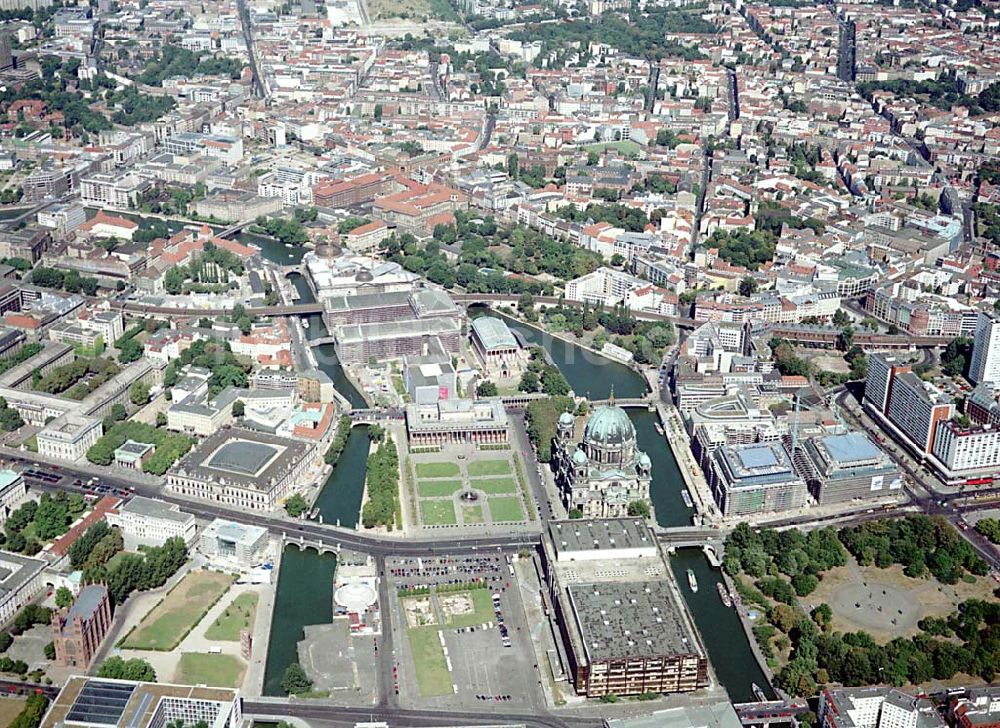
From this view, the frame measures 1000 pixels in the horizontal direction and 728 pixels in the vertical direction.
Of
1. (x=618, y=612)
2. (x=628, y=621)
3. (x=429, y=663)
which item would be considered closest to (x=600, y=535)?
(x=618, y=612)

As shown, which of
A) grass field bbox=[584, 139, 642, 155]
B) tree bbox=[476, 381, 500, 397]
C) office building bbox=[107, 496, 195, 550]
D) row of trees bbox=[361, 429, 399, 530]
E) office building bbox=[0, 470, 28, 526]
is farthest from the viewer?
grass field bbox=[584, 139, 642, 155]

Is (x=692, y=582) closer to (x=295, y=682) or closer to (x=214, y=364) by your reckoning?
(x=295, y=682)

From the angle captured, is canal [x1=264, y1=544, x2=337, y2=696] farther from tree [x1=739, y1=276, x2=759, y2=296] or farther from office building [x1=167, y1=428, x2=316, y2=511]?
tree [x1=739, y1=276, x2=759, y2=296]

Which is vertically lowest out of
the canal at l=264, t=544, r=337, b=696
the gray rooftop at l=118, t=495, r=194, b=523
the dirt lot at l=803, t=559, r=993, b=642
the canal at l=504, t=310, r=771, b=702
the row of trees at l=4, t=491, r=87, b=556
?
the dirt lot at l=803, t=559, r=993, b=642

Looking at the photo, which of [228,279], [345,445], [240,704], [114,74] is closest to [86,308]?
[228,279]

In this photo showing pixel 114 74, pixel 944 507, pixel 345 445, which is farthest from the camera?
pixel 114 74

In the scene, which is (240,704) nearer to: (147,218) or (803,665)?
(803,665)

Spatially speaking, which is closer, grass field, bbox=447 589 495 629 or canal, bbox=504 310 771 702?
canal, bbox=504 310 771 702

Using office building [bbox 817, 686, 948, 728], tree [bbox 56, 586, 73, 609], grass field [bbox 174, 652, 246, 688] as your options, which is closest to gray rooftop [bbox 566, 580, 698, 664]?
office building [bbox 817, 686, 948, 728]
